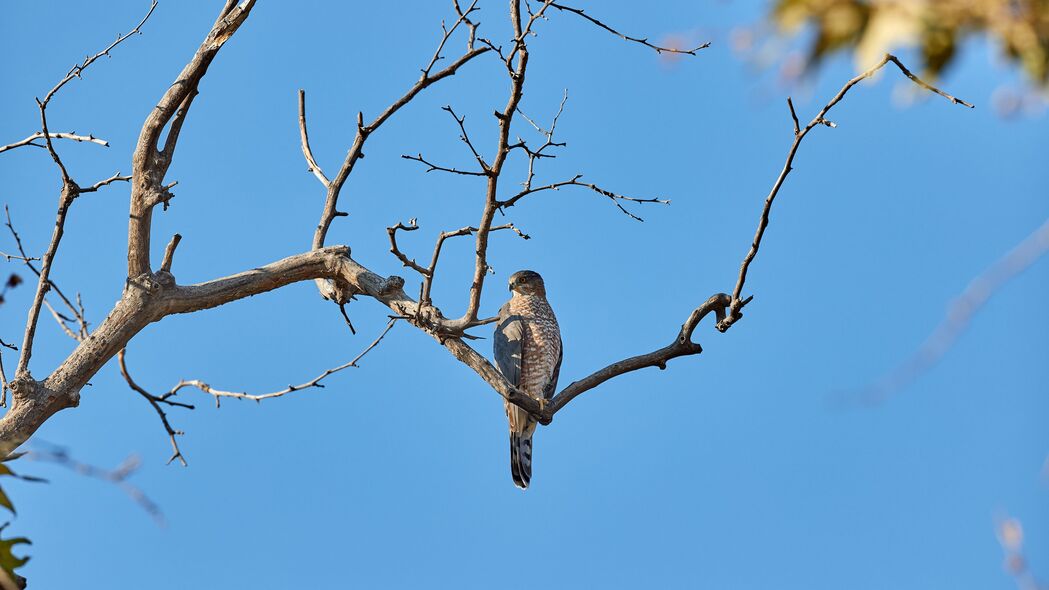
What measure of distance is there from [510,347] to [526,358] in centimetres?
17

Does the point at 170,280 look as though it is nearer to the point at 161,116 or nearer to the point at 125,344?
the point at 125,344

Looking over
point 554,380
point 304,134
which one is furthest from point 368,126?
point 554,380

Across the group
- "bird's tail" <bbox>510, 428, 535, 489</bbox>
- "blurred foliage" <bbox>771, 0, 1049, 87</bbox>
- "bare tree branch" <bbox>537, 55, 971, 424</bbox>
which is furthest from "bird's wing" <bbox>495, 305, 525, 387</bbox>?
"blurred foliage" <bbox>771, 0, 1049, 87</bbox>

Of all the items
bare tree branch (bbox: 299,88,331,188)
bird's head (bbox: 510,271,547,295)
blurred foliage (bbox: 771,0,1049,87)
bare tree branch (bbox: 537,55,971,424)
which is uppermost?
bird's head (bbox: 510,271,547,295)

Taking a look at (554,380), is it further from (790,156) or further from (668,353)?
(790,156)

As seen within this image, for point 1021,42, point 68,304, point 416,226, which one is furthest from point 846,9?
point 68,304

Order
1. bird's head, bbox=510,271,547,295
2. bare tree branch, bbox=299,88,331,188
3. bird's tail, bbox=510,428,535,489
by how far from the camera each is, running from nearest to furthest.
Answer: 1. bare tree branch, bbox=299,88,331,188
2. bird's tail, bbox=510,428,535,489
3. bird's head, bbox=510,271,547,295

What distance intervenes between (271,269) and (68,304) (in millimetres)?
831

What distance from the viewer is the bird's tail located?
567 centimetres

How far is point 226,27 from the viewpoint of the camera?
13.4 feet

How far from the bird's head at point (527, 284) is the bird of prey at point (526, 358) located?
0.13m

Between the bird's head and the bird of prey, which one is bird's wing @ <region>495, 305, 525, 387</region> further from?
the bird's head

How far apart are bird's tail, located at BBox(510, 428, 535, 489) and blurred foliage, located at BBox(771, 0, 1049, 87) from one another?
14.8 ft

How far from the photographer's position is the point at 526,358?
6.17 m
